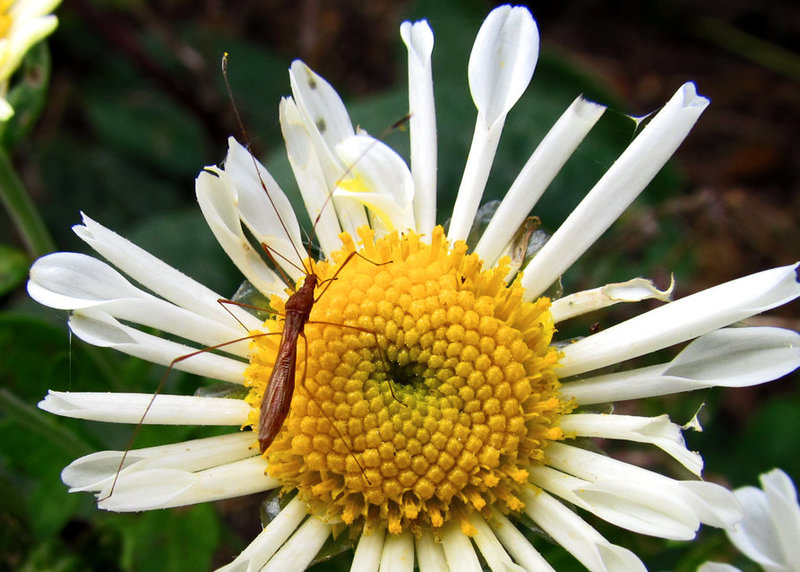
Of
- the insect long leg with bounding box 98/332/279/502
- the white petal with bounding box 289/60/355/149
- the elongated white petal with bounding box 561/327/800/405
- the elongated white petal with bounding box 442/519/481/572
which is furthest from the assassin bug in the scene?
the elongated white petal with bounding box 561/327/800/405

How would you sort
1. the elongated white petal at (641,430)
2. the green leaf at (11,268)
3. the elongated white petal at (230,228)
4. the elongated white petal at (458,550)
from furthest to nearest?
the green leaf at (11,268)
the elongated white petal at (230,228)
the elongated white petal at (458,550)
the elongated white petal at (641,430)

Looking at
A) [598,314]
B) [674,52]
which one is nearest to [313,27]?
[674,52]

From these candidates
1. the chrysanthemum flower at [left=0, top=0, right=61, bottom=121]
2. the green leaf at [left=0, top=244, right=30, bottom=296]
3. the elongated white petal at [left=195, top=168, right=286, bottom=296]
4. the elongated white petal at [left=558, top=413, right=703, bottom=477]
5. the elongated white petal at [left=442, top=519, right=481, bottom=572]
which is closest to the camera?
the elongated white petal at [left=558, top=413, right=703, bottom=477]

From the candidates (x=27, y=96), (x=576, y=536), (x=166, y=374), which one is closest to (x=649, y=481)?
(x=576, y=536)

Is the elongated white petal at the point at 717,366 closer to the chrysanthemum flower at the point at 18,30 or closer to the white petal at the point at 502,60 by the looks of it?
the white petal at the point at 502,60

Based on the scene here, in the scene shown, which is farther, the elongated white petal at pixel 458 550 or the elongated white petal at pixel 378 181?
the elongated white petal at pixel 378 181

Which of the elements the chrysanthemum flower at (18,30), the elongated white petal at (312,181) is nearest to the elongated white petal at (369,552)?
the elongated white petal at (312,181)

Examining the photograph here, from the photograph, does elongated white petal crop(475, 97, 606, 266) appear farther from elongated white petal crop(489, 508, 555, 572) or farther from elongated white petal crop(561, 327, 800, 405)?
elongated white petal crop(489, 508, 555, 572)
